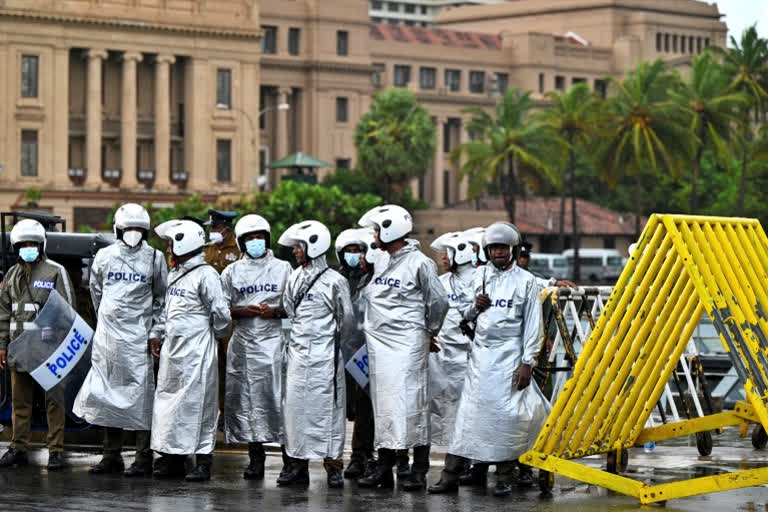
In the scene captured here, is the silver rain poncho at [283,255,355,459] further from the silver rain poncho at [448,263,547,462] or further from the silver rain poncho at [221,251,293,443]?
the silver rain poncho at [448,263,547,462]

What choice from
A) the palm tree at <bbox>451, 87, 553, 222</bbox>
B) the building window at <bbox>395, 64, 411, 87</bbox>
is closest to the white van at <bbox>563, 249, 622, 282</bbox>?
the palm tree at <bbox>451, 87, 553, 222</bbox>

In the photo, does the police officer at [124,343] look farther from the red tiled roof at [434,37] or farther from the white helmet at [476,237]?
the red tiled roof at [434,37]

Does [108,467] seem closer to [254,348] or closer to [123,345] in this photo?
[123,345]

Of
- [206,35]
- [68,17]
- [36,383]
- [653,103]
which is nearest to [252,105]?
[206,35]

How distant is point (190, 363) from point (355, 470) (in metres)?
1.59

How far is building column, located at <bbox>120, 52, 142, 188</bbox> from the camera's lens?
87.3m

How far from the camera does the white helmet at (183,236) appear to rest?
44.7ft

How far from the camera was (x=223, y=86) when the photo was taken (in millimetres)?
89562

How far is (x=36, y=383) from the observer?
14859 mm

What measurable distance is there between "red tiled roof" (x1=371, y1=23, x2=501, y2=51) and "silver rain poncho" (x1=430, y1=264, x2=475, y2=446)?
101 meters

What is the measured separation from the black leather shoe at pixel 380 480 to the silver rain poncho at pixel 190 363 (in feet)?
4.09

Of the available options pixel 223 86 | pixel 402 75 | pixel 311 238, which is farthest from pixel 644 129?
pixel 311 238

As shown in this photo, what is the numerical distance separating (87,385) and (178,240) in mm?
1413

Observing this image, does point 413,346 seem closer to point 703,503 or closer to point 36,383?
point 703,503
